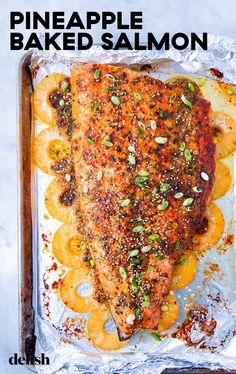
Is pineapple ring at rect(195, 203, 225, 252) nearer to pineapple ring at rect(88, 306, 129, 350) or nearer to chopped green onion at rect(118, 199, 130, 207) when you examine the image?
chopped green onion at rect(118, 199, 130, 207)

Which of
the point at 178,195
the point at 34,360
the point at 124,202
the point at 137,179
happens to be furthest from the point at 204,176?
the point at 34,360

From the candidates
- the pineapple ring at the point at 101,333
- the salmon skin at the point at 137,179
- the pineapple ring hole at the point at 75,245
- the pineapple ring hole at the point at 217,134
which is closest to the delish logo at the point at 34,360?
the pineapple ring at the point at 101,333

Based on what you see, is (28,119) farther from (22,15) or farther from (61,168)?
(22,15)

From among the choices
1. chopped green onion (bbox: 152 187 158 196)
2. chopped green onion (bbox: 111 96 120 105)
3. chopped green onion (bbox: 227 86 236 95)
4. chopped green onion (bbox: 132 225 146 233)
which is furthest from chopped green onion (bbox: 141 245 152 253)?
chopped green onion (bbox: 227 86 236 95)

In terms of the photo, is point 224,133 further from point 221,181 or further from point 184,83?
point 184,83

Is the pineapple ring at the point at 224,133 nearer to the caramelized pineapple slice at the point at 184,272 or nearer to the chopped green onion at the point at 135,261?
the caramelized pineapple slice at the point at 184,272
